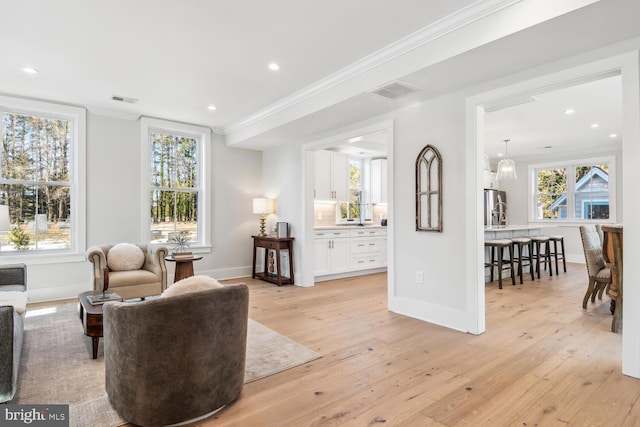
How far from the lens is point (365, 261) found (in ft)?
21.4

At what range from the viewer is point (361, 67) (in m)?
3.50

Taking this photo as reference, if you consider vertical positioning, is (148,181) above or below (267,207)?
above

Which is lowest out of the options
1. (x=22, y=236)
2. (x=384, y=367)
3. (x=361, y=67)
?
(x=384, y=367)

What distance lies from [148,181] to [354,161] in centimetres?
385

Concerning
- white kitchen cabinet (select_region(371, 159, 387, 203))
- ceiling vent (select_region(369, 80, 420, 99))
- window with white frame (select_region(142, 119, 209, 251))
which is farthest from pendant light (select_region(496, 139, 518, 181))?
window with white frame (select_region(142, 119, 209, 251))

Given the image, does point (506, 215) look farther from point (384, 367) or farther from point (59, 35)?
point (59, 35)

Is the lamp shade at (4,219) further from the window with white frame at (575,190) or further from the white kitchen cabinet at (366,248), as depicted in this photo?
the window with white frame at (575,190)

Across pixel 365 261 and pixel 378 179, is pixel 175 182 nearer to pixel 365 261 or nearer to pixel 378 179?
pixel 365 261

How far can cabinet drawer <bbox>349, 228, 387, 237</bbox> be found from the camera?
20.7 feet

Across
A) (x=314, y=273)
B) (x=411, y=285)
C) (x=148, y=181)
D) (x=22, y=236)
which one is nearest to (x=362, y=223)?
(x=314, y=273)

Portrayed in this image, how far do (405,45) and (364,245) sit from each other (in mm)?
3992

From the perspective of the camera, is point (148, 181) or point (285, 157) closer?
point (148, 181)

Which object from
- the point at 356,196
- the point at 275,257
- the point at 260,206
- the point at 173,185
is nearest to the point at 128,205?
the point at 173,185

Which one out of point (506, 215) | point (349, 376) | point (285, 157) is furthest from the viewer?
point (506, 215)
